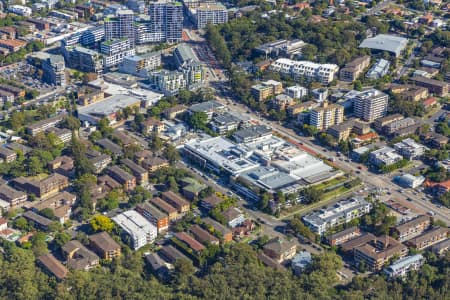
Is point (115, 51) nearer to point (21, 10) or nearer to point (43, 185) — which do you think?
point (21, 10)

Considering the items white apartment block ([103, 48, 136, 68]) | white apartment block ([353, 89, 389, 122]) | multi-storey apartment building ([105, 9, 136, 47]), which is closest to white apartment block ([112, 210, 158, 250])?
white apartment block ([353, 89, 389, 122])

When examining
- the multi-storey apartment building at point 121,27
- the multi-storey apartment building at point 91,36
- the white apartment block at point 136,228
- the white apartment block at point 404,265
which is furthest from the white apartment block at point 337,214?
the multi-storey apartment building at point 91,36

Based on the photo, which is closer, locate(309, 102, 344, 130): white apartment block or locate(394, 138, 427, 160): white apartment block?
locate(394, 138, 427, 160): white apartment block

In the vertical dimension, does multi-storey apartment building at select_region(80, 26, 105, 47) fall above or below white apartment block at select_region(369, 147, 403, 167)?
above

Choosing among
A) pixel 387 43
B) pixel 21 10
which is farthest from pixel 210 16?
pixel 21 10

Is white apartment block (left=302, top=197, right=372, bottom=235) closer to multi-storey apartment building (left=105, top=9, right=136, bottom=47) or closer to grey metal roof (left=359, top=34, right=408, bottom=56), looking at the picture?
grey metal roof (left=359, top=34, right=408, bottom=56)
